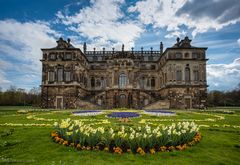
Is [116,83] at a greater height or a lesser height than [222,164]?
greater

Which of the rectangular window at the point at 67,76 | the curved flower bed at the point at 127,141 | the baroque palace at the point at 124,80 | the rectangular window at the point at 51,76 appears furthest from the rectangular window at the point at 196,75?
the curved flower bed at the point at 127,141

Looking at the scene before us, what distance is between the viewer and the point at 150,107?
52.2 m

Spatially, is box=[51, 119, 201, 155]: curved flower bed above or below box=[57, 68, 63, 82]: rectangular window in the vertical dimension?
below

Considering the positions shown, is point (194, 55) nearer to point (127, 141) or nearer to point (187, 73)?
point (187, 73)

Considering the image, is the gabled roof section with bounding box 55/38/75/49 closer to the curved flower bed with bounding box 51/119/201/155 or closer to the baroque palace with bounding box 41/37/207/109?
the baroque palace with bounding box 41/37/207/109

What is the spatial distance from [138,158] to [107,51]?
69547 mm

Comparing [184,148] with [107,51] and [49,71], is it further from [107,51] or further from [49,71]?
[107,51]

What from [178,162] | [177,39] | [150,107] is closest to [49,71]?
[150,107]

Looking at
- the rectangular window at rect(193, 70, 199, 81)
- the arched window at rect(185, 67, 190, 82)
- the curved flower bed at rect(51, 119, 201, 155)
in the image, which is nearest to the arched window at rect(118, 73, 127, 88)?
the arched window at rect(185, 67, 190, 82)

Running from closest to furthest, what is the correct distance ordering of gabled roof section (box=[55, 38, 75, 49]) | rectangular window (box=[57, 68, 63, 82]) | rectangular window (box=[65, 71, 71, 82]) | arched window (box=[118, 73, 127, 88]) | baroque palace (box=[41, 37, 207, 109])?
baroque palace (box=[41, 37, 207, 109])
rectangular window (box=[65, 71, 71, 82])
rectangular window (box=[57, 68, 63, 82])
gabled roof section (box=[55, 38, 75, 49])
arched window (box=[118, 73, 127, 88])

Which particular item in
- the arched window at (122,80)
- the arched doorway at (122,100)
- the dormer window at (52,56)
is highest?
the dormer window at (52,56)

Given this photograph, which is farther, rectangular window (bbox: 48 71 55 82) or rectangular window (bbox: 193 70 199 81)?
rectangular window (bbox: 48 71 55 82)

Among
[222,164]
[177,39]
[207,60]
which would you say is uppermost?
[177,39]

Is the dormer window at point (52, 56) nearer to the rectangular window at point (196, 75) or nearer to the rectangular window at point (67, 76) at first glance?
the rectangular window at point (67, 76)
